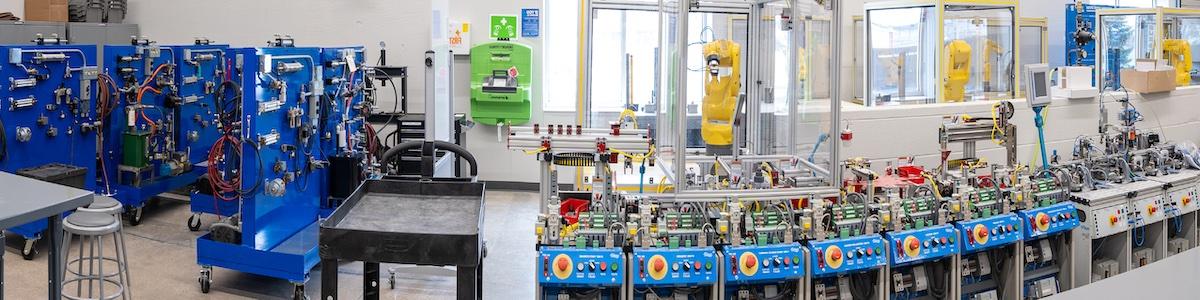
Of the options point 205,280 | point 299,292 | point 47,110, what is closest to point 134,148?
point 47,110

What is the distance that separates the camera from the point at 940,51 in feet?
24.7

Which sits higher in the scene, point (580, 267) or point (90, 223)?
point (90, 223)

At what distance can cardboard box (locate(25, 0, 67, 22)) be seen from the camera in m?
8.23

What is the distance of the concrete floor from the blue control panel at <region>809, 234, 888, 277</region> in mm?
1947

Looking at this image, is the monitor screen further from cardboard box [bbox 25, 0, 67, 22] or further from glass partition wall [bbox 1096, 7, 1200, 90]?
cardboard box [bbox 25, 0, 67, 22]

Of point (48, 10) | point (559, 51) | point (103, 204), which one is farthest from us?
Result: point (559, 51)

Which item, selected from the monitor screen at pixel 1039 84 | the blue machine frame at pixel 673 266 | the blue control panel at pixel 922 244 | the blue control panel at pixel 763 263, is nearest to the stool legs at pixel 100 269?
the blue machine frame at pixel 673 266

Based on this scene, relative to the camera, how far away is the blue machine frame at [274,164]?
507 cm

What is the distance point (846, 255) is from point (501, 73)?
16.0ft

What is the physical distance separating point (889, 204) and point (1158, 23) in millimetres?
6242

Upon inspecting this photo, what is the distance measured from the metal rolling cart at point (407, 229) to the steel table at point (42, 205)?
35.6 inches

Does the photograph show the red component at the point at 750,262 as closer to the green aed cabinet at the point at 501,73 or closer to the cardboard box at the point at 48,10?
the green aed cabinet at the point at 501,73

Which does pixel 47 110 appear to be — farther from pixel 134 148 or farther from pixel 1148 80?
pixel 1148 80

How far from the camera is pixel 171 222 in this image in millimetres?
7152
